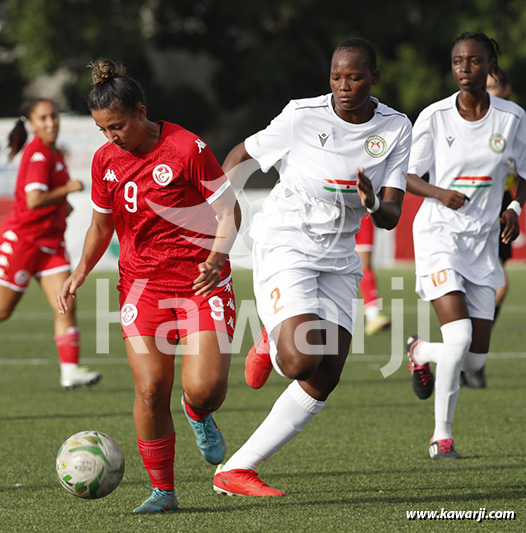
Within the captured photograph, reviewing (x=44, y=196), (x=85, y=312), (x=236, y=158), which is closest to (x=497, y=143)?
(x=236, y=158)

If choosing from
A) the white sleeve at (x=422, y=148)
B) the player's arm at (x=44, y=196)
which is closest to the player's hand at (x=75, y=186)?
the player's arm at (x=44, y=196)

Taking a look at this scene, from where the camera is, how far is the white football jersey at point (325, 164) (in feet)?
16.8

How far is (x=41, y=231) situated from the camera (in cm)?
890

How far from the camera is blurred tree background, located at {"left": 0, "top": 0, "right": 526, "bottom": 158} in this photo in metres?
31.0

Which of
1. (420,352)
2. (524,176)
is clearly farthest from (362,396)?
(524,176)

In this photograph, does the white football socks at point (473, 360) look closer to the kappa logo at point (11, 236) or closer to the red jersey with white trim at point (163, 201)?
the red jersey with white trim at point (163, 201)

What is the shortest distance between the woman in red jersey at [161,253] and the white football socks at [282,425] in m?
0.29

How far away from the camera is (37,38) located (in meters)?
31.5

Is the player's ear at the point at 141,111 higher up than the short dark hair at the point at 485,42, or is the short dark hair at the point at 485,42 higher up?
the short dark hair at the point at 485,42

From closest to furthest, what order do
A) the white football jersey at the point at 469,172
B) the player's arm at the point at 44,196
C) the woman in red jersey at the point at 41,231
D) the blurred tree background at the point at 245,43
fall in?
the white football jersey at the point at 469,172, the player's arm at the point at 44,196, the woman in red jersey at the point at 41,231, the blurred tree background at the point at 245,43

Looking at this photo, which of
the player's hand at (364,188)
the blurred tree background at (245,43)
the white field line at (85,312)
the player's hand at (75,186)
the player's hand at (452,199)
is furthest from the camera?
the blurred tree background at (245,43)

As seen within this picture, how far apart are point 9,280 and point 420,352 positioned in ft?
12.1

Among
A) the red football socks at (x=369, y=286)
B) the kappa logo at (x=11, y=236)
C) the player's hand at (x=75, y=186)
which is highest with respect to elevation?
the red football socks at (x=369, y=286)

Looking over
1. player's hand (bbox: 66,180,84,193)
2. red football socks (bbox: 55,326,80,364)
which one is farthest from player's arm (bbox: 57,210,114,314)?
red football socks (bbox: 55,326,80,364)
